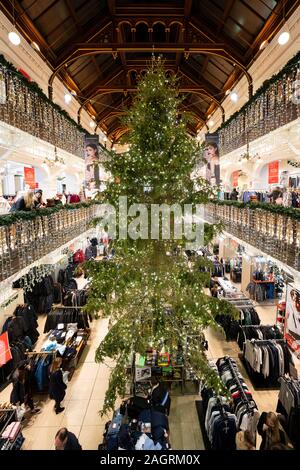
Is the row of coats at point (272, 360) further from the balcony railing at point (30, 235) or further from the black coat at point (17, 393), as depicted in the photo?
the black coat at point (17, 393)

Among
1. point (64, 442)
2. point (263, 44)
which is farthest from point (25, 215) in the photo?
point (263, 44)

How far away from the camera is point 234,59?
1203cm

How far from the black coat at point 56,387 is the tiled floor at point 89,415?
46 centimetres

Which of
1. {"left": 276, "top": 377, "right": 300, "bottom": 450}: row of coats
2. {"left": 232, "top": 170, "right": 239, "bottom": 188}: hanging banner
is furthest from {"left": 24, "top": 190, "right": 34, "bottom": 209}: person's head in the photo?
{"left": 232, "top": 170, "right": 239, "bottom": 188}: hanging banner

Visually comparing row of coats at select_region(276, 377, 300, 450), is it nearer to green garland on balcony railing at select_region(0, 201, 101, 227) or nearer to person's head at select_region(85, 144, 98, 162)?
green garland on balcony railing at select_region(0, 201, 101, 227)

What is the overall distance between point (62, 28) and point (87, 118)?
8346mm

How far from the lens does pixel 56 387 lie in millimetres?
6570

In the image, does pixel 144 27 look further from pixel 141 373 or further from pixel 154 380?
pixel 154 380

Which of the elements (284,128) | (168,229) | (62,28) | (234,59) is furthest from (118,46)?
(168,229)

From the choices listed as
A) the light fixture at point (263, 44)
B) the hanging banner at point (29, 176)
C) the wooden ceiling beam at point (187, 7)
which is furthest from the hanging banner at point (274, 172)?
the hanging banner at point (29, 176)

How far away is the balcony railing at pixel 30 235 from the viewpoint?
6.16 metres

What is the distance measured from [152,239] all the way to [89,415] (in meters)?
4.34

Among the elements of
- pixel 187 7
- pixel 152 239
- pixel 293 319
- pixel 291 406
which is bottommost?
pixel 291 406
